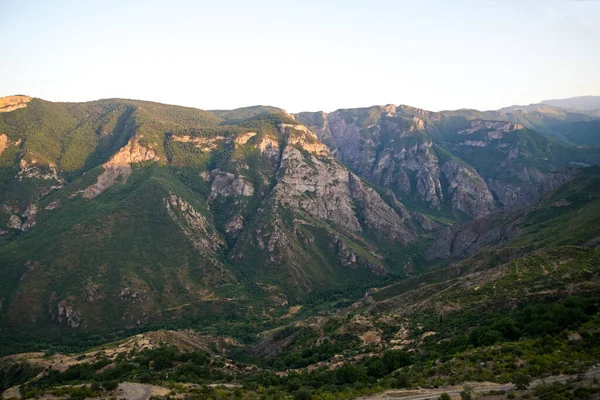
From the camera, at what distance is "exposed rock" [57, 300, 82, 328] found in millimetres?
158750

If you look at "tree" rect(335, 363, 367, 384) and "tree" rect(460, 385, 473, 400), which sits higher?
"tree" rect(460, 385, 473, 400)

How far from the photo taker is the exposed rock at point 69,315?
15875 centimetres

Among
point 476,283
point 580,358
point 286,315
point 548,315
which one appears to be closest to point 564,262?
point 476,283

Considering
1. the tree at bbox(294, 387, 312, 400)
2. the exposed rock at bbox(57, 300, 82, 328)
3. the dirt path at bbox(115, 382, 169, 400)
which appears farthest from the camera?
the exposed rock at bbox(57, 300, 82, 328)

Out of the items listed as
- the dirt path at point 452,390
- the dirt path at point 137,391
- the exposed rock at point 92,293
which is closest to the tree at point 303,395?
the dirt path at point 452,390

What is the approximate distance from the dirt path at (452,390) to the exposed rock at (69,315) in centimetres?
14504

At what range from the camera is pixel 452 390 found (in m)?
46.8

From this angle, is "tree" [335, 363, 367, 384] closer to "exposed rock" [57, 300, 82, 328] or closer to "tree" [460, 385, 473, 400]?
"tree" [460, 385, 473, 400]

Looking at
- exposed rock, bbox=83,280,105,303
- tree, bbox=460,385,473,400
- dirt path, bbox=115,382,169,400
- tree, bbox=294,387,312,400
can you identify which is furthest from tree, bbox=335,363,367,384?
exposed rock, bbox=83,280,105,303

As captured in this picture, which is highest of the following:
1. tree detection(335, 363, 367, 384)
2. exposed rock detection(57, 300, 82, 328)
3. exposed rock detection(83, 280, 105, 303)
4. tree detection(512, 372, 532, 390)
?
tree detection(512, 372, 532, 390)

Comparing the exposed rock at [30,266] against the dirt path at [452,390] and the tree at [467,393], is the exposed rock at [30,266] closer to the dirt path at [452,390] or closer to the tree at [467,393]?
the dirt path at [452,390]

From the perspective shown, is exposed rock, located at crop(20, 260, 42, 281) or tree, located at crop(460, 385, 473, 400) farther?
exposed rock, located at crop(20, 260, 42, 281)

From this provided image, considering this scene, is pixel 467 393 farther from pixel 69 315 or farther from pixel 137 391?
pixel 69 315

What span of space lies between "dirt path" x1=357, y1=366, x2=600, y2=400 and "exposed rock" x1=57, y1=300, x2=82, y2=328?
476ft
